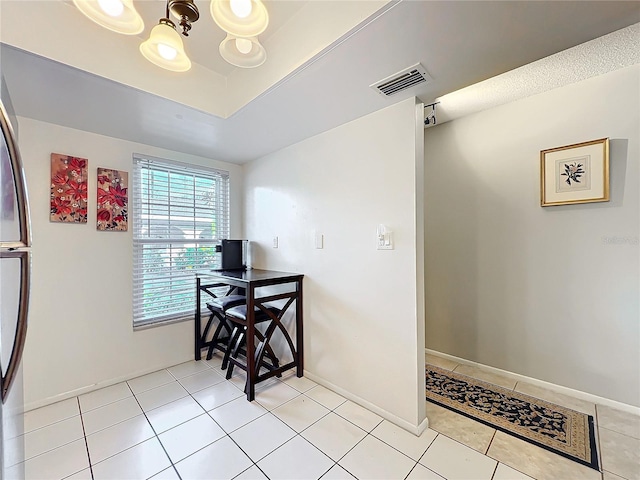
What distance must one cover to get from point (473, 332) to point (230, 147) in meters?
3.00

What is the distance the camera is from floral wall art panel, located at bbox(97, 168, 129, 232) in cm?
230

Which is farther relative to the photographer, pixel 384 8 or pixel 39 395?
pixel 39 395

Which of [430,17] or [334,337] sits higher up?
[430,17]

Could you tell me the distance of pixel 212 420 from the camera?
1.85 meters

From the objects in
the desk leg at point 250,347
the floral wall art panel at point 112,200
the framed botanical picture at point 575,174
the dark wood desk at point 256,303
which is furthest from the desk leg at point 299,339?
the framed botanical picture at point 575,174

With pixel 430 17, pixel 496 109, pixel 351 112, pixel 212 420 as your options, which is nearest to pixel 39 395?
pixel 212 420

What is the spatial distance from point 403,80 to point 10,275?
6.77 ft

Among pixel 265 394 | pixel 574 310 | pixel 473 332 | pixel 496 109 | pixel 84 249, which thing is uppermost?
pixel 496 109

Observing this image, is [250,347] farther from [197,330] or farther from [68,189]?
[68,189]

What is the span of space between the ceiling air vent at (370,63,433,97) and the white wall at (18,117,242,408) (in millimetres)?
2198

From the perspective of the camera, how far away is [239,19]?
104cm

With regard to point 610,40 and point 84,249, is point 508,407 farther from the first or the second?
point 84,249

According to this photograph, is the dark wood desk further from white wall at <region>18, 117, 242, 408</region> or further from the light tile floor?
white wall at <region>18, 117, 242, 408</region>

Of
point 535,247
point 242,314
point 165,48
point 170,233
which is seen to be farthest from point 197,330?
point 535,247
